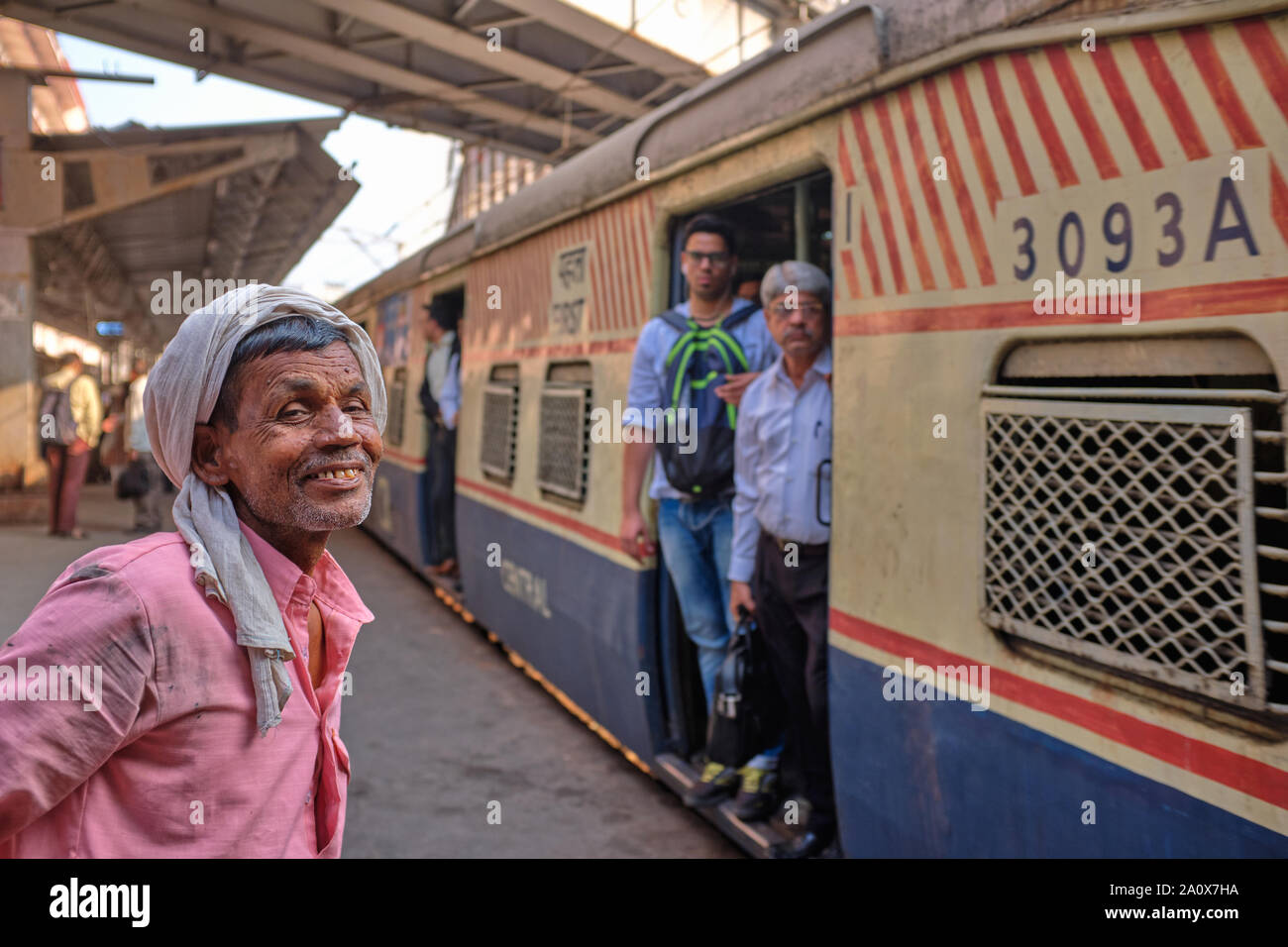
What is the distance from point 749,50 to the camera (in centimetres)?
1185

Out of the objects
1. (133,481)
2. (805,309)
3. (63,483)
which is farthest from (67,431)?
(805,309)

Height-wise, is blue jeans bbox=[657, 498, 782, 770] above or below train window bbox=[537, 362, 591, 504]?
below

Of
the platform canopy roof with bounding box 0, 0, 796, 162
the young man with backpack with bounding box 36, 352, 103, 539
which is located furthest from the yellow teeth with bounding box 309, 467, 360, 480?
the young man with backpack with bounding box 36, 352, 103, 539

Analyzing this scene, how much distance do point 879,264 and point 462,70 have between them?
35.6ft

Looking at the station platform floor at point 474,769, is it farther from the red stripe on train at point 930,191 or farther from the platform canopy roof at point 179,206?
the red stripe on train at point 930,191

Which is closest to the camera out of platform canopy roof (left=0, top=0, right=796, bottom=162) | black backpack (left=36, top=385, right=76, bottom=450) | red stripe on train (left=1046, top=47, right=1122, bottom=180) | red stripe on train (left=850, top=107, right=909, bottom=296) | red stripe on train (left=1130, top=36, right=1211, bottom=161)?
red stripe on train (left=1130, top=36, right=1211, bottom=161)

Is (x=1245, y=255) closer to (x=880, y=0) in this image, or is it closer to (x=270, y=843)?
(x=880, y=0)

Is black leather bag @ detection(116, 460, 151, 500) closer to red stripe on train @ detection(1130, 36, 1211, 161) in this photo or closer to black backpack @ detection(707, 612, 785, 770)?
black backpack @ detection(707, 612, 785, 770)

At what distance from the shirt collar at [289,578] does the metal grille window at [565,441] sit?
333 cm

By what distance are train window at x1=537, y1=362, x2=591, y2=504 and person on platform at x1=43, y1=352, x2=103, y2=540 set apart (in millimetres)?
7313

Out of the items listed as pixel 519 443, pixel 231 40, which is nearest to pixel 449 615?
pixel 519 443

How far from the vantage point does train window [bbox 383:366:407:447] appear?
9.91m

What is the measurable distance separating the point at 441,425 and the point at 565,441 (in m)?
3.46

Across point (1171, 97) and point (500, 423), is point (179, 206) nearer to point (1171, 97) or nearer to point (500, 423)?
point (500, 423)
